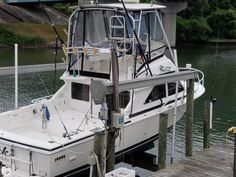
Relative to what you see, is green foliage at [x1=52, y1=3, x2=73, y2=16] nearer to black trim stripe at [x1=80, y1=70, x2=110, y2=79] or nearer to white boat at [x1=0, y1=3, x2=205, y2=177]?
white boat at [x1=0, y1=3, x2=205, y2=177]

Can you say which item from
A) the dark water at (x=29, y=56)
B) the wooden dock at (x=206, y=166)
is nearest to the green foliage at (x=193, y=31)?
the dark water at (x=29, y=56)

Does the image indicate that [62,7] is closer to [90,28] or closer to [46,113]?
[90,28]

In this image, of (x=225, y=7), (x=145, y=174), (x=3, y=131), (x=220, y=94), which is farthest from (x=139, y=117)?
(x=225, y=7)

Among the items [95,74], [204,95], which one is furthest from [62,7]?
[95,74]

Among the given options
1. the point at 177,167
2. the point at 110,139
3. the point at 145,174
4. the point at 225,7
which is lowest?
the point at 145,174

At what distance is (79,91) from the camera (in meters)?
14.4

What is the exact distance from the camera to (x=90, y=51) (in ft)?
46.0

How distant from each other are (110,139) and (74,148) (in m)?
1.23

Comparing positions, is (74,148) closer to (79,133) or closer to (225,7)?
(79,133)

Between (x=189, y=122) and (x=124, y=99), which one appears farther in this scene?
(x=124, y=99)

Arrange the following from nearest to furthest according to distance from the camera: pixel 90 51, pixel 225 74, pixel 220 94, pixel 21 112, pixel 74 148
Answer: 1. pixel 74 148
2. pixel 21 112
3. pixel 90 51
4. pixel 220 94
5. pixel 225 74

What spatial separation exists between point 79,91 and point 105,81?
5.26ft

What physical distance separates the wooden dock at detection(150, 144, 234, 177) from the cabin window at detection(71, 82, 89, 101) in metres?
4.14

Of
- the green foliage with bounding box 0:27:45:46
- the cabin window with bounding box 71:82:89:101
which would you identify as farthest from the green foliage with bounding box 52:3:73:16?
the cabin window with bounding box 71:82:89:101
